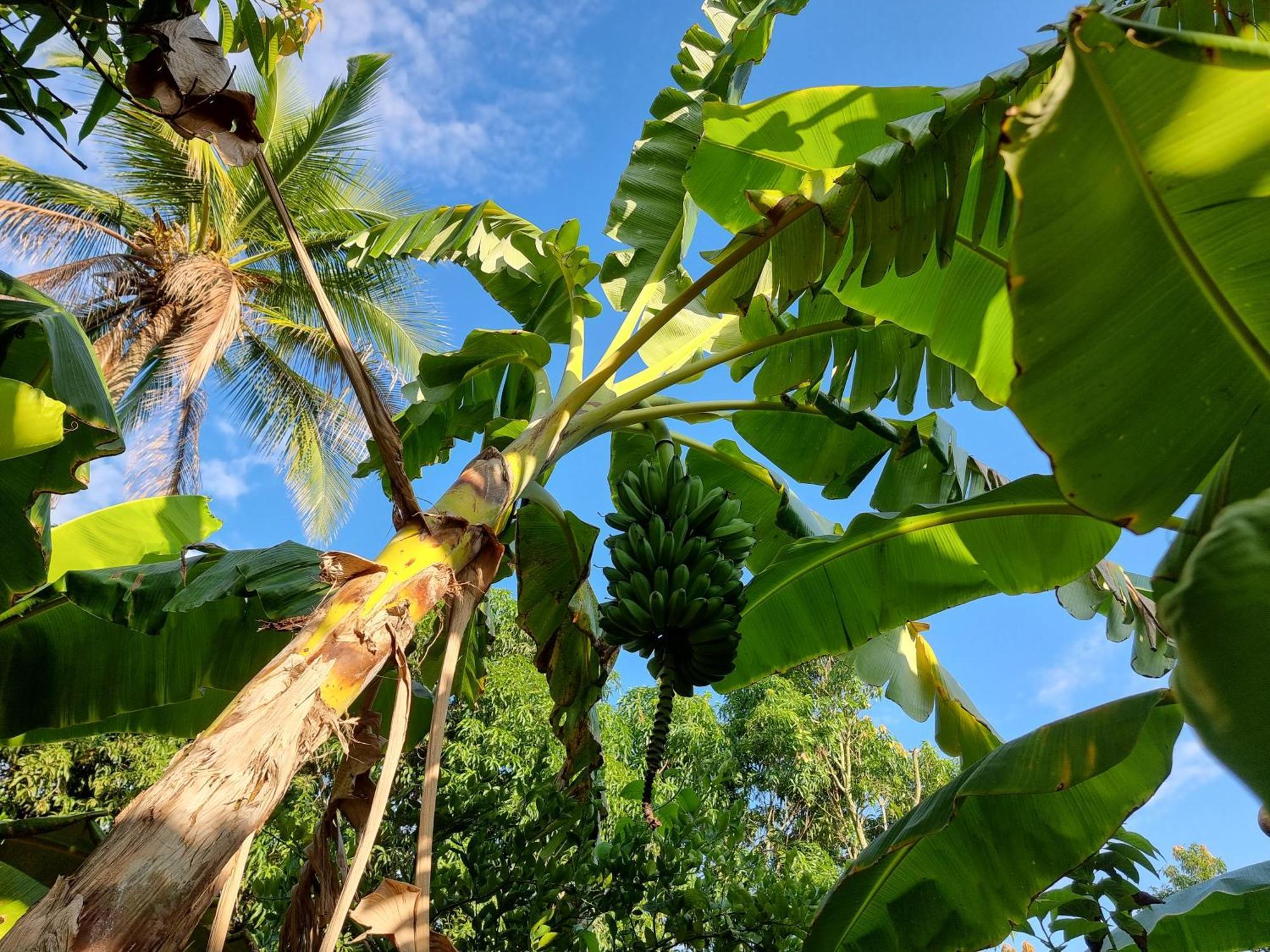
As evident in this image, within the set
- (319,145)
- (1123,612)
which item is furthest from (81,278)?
(1123,612)

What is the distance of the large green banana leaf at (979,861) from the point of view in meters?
1.80

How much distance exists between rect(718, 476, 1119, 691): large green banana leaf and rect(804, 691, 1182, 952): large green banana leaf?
0.52 m

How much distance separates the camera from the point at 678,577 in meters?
1.92

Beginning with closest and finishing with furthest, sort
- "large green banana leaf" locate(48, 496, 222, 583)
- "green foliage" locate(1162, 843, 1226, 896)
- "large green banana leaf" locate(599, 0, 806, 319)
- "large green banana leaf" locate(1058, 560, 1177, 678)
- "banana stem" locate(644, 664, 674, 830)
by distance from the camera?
"banana stem" locate(644, 664, 674, 830) < "large green banana leaf" locate(599, 0, 806, 319) < "large green banana leaf" locate(1058, 560, 1177, 678) < "large green banana leaf" locate(48, 496, 222, 583) < "green foliage" locate(1162, 843, 1226, 896)

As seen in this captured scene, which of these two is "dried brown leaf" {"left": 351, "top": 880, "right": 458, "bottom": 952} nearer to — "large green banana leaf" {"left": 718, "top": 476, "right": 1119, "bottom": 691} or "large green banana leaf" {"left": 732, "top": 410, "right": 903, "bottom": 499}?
"large green banana leaf" {"left": 718, "top": 476, "right": 1119, "bottom": 691}

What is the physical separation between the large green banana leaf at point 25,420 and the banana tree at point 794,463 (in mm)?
402

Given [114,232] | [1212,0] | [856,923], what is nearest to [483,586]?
[856,923]

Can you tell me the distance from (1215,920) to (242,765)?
2.39 metres

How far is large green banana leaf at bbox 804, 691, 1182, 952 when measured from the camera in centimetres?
180

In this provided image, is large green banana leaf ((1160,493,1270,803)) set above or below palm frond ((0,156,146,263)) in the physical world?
below

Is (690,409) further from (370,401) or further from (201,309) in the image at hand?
(201,309)

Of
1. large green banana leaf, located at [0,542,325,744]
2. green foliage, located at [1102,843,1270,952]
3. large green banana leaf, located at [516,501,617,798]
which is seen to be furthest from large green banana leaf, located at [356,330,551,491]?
green foliage, located at [1102,843,1270,952]

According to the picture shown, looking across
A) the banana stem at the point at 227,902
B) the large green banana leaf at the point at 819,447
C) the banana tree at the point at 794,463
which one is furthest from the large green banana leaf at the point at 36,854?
the large green banana leaf at the point at 819,447

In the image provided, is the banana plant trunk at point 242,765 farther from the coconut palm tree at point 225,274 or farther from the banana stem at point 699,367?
the coconut palm tree at point 225,274
